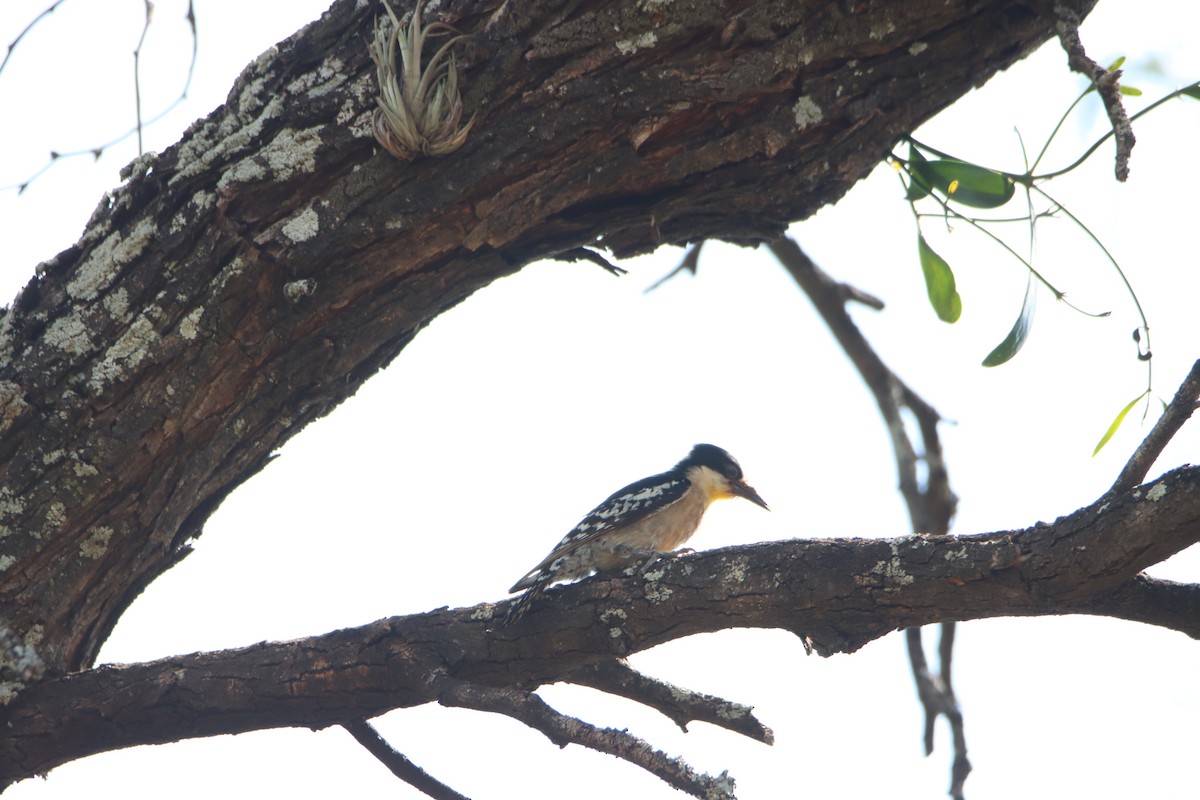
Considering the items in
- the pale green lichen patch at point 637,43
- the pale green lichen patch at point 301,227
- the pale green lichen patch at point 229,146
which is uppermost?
the pale green lichen patch at point 637,43

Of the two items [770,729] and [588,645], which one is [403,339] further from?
[770,729]

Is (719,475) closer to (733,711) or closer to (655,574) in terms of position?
(655,574)

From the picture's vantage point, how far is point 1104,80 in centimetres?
279

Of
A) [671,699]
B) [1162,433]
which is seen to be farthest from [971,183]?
[671,699]

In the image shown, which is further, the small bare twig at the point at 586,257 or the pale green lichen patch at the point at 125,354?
the small bare twig at the point at 586,257

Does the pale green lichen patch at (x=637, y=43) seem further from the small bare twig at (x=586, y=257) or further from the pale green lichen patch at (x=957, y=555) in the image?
the pale green lichen patch at (x=957, y=555)

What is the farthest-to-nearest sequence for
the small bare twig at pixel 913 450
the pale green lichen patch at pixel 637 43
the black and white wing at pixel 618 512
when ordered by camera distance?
the black and white wing at pixel 618 512, the small bare twig at pixel 913 450, the pale green lichen patch at pixel 637 43

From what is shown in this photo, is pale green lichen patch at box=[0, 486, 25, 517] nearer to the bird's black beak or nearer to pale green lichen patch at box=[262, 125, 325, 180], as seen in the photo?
pale green lichen patch at box=[262, 125, 325, 180]

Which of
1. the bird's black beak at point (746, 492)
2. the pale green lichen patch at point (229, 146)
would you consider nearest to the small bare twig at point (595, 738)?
the pale green lichen patch at point (229, 146)

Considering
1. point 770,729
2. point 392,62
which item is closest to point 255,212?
point 392,62

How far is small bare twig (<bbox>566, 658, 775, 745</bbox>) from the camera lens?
265 centimetres

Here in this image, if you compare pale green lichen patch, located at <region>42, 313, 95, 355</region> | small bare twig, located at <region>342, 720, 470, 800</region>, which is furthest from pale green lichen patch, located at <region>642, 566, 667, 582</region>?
pale green lichen patch, located at <region>42, 313, 95, 355</region>

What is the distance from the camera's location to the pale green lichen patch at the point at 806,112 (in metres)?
2.87

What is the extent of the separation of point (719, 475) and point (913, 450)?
2135 millimetres
